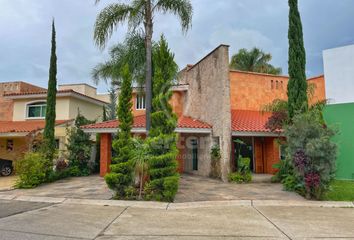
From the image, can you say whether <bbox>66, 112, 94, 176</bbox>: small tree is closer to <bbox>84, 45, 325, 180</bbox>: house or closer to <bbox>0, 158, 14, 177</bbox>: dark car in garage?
<bbox>84, 45, 325, 180</bbox>: house

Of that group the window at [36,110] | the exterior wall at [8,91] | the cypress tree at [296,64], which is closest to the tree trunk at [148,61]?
the cypress tree at [296,64]

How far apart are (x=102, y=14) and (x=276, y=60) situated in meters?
27.0

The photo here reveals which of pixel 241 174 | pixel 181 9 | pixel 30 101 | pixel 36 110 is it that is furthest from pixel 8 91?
pixel 241 174

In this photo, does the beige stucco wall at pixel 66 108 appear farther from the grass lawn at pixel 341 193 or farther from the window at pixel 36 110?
the grass lawn at pixel 341 193

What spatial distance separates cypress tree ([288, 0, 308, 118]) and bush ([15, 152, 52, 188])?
13.1 metres

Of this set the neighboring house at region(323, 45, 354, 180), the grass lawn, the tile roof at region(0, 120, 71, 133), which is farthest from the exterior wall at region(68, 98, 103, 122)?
the grass lawn

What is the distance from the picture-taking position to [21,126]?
21.2 m

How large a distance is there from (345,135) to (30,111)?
2312cm

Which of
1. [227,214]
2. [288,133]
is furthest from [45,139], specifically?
[288,133]

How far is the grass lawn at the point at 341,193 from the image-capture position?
1141cm

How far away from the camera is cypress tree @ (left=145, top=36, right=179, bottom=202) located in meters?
11.0

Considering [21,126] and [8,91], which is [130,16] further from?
[8,91]

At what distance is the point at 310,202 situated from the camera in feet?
35.7

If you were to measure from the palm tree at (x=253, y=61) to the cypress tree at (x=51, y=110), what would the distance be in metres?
23.1
